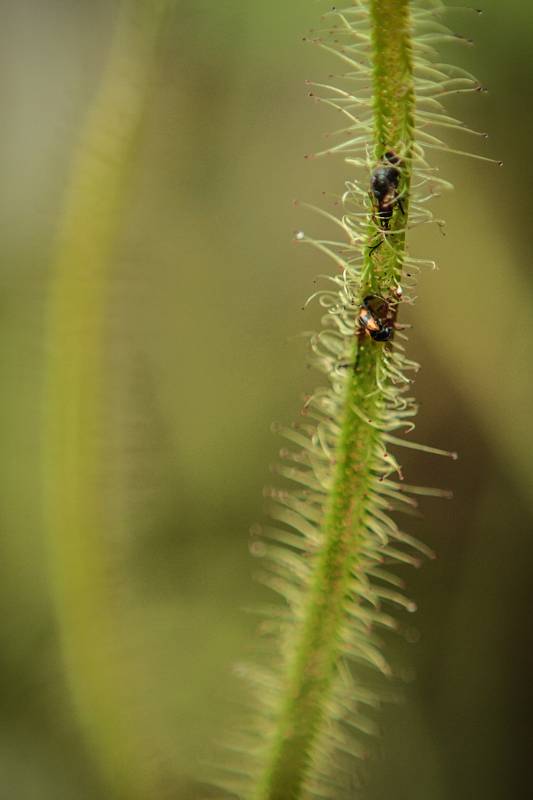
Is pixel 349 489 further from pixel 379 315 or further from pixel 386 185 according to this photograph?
pixel 386 185

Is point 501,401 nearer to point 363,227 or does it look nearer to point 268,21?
point 268,21

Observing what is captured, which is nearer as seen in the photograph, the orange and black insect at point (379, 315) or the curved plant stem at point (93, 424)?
the orange and black insect at point (379, 315)

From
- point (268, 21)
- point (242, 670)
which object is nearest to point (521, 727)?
point (242, 670)

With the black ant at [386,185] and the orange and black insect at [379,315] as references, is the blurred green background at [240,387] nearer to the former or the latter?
the orange and black insect at [379,315]

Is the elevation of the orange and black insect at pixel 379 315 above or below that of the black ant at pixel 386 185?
below

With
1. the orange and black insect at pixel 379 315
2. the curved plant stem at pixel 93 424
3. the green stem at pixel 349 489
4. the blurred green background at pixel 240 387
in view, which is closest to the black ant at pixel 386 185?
the green stem at pixel 349 489

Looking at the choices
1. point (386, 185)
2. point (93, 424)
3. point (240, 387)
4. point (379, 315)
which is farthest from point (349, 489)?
point (240, 387)
